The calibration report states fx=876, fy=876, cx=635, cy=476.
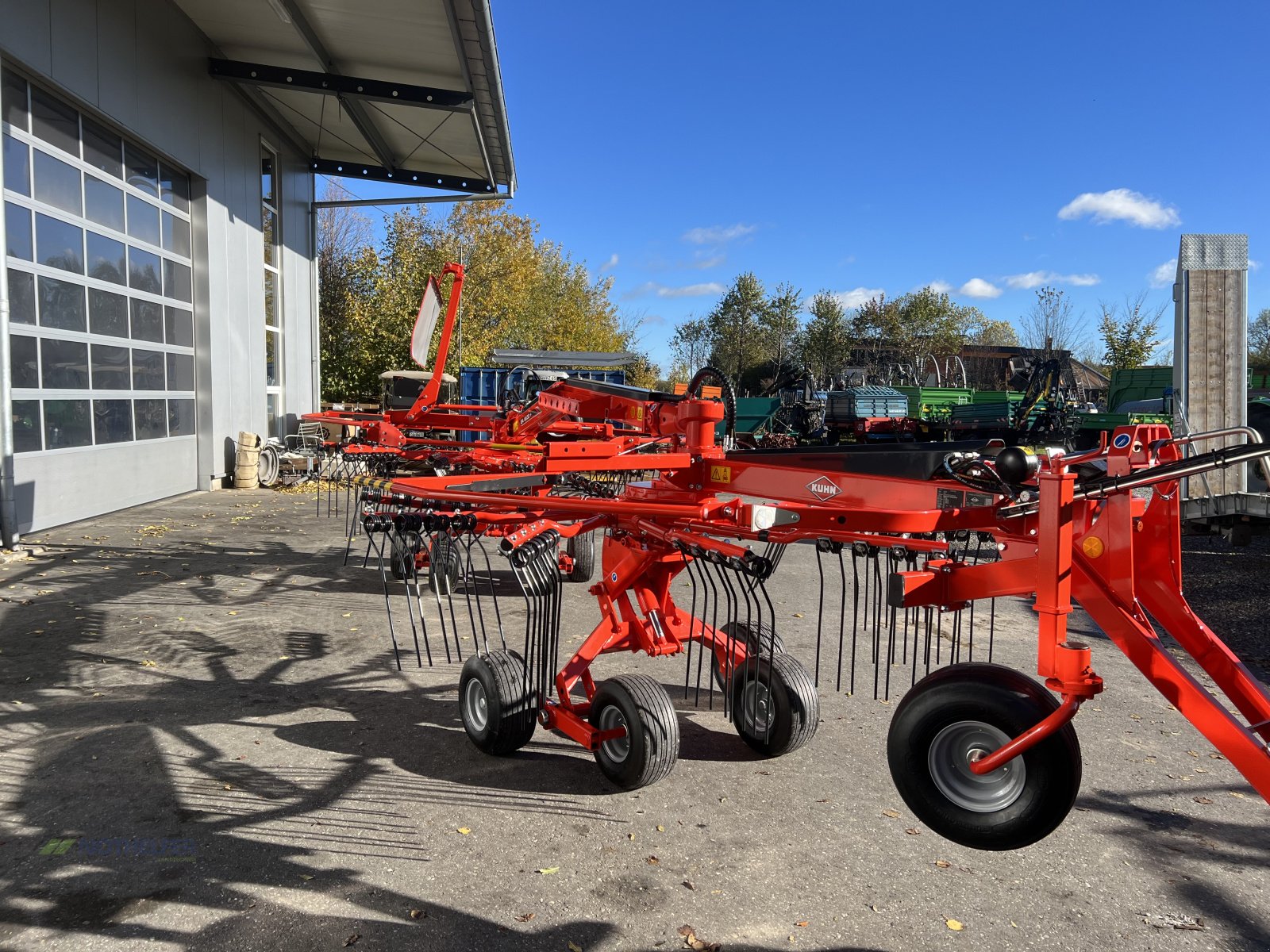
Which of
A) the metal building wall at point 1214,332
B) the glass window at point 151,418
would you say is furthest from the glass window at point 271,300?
the metal building wall at point 1214,332

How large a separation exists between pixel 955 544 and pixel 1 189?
931 centimetres

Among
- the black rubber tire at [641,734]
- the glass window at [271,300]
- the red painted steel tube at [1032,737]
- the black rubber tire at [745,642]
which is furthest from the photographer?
the glass window at [271,300]

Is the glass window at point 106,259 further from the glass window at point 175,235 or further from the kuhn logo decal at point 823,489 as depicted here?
the kuhn logo decal at point 823,489

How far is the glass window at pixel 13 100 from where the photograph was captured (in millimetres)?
8643

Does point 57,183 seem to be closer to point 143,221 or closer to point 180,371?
point 143,221

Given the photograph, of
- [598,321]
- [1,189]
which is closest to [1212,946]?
[1,189]

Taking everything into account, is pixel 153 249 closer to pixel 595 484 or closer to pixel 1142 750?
pixel 595 484

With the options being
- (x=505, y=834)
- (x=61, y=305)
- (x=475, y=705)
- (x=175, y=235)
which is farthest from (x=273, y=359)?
(x=505, y=834)

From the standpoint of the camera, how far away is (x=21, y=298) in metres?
9.09

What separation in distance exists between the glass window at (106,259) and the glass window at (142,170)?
106cm

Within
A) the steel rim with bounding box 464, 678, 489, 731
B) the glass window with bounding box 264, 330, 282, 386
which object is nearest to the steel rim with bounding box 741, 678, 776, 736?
the steel rim with bounding box 464, 678, 489, 731

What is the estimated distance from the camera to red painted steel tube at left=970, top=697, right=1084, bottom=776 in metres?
2.12

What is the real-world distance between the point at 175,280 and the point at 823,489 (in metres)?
12.6

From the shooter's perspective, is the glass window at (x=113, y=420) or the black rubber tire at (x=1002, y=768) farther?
the glass window at (x=113, y=420)
